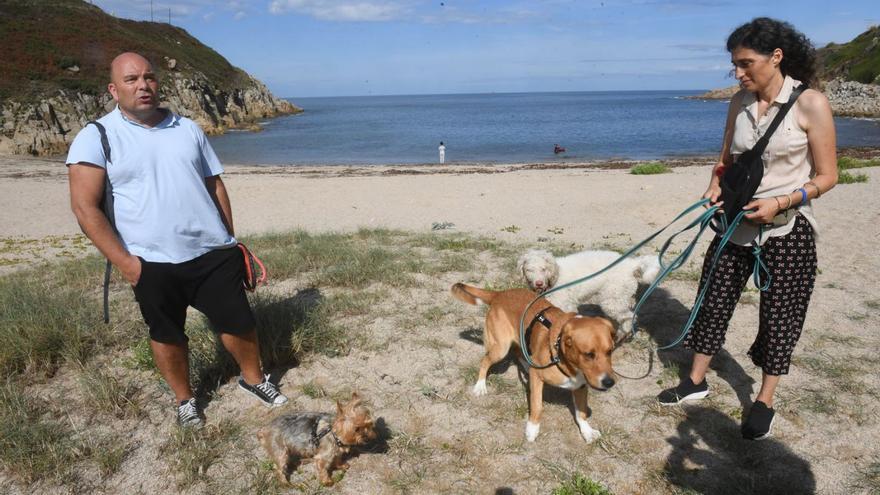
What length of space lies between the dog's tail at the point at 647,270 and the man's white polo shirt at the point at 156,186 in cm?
414

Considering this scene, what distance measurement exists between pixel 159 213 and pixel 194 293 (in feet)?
1.93

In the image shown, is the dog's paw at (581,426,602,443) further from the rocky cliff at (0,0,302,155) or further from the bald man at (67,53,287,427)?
the rocky cliff at (0,0,302,155)

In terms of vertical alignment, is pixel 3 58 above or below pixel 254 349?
above

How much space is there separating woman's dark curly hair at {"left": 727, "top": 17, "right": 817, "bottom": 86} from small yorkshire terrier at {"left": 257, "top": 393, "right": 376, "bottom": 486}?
3.22 meters

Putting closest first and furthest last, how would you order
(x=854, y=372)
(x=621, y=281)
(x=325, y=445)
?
1. (x=325, y=445)
2. (x=854, y=372)
3. (x=621, y=281)

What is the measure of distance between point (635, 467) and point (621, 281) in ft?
7.83

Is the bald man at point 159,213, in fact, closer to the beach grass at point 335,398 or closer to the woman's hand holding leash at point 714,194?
the beach grass at point 335,398

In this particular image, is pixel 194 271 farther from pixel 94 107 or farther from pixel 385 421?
pixel 94 107

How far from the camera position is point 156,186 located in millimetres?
3049

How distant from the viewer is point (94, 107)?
122 ft

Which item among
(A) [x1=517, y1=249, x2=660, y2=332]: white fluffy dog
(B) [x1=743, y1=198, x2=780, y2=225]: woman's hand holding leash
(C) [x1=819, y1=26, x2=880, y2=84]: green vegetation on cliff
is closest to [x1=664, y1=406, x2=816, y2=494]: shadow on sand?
(B) [x1=743, y1=198, x2=780, y2=225]: woman's hand holding leash

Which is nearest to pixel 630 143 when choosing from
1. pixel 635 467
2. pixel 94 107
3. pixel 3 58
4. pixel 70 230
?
pixel 70 230

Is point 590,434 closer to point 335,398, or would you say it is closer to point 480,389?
point 480,389

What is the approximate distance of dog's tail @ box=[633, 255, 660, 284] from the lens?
5.22m
